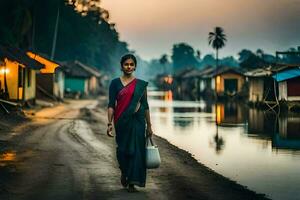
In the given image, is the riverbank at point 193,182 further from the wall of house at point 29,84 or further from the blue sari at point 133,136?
the wall of house at point 29,84

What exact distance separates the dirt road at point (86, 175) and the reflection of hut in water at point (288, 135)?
4.34 meters

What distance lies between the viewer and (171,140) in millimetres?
19719

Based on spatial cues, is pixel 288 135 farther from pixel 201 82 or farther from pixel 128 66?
pixel 201 82

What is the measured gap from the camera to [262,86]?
4762 cm

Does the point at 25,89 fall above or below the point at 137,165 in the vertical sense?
above

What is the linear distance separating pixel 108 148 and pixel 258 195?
635cm

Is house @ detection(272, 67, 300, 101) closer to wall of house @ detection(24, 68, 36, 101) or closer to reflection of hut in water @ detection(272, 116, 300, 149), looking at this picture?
reflection of hut in water @ detection(272, 116, 300, 149)

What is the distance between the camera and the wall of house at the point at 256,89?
4759cm

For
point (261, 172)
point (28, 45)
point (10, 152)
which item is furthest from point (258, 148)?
point (28, 45)

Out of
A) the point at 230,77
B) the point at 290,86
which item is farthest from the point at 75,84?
the point at 290,86

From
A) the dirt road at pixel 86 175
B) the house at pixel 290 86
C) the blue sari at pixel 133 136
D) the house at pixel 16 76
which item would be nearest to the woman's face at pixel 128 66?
the blue sari at pixel 133 136

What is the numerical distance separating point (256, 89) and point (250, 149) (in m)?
33.3

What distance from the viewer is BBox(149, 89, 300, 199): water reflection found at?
11.1 metres

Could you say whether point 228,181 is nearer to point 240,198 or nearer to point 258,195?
point 258,195
